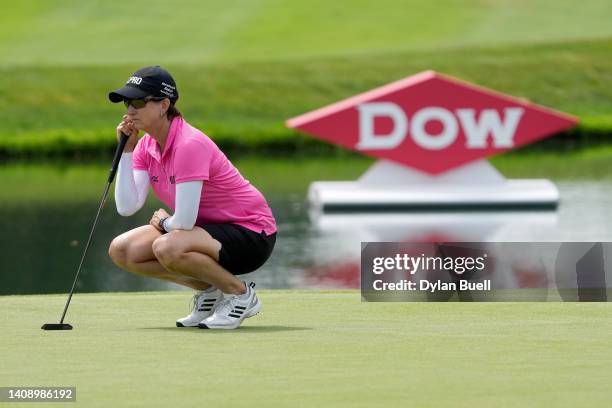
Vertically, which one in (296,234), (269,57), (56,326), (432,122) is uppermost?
(269,57)

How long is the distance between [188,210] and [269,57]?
22563 mm

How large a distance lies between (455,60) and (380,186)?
34.0 ft

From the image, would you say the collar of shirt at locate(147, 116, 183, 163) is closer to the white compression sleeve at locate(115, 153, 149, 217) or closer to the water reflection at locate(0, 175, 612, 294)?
the white compression sleeve at locate(115, 153, 149, 217)

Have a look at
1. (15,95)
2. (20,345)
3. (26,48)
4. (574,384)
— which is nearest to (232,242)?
(20,345)

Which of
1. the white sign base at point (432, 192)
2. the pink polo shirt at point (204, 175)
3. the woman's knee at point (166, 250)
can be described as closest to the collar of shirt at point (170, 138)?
the pink polo shirt at point (204, 175)

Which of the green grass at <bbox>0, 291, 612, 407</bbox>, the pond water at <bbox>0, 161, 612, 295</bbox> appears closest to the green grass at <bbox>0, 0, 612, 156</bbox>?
the pond water at <bbox>0, 161, 612, 295</bbox>

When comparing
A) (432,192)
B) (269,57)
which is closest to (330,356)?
(432,192)

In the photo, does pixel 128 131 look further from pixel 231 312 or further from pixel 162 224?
pixel 231 312

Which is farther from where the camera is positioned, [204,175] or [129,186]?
[129,186]

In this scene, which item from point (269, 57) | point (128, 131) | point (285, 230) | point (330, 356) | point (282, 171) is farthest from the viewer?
point (269, 57)

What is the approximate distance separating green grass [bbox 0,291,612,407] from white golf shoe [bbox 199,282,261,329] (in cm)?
7

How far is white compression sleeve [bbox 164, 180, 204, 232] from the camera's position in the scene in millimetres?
6309

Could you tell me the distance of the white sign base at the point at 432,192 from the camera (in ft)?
58.9

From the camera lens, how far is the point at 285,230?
15758 mm
